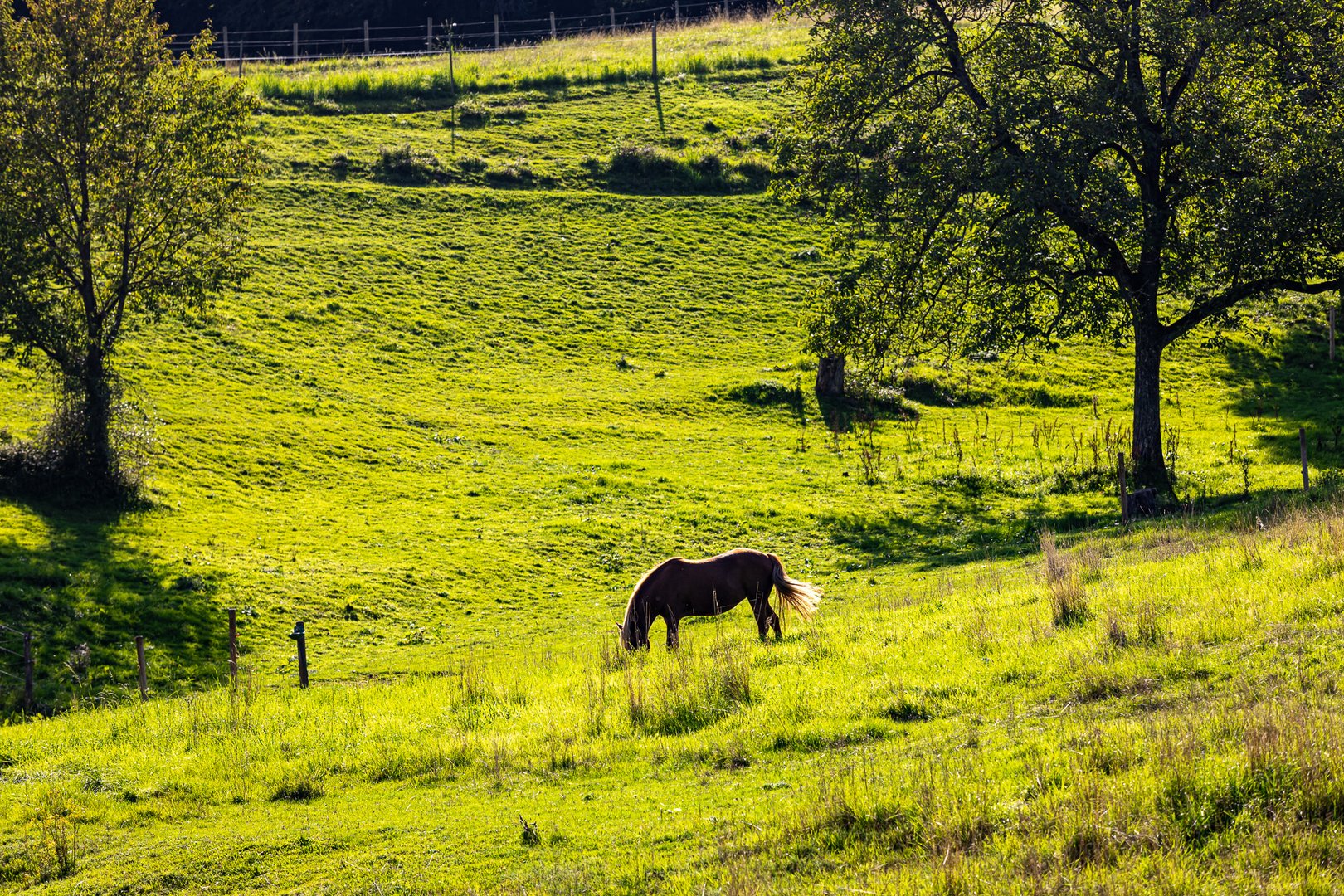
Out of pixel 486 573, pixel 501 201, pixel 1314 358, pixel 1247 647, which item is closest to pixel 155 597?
pixel 486 573

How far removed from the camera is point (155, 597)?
2556 centimetres

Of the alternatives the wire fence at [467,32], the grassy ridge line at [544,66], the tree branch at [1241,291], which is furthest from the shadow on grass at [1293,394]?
the wire fence at [467,32]

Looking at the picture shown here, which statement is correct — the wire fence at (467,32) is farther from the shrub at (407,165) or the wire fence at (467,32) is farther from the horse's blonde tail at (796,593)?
the horse's blonde tail at (796,593)

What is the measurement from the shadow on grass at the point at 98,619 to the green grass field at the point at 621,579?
0.36 ft

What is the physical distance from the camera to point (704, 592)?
61.1 ft

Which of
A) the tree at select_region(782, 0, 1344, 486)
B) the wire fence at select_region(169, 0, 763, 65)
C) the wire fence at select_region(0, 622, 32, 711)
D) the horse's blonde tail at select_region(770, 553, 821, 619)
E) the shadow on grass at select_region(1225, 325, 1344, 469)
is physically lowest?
the wire fence at select_region(0, 622, 32, 711)

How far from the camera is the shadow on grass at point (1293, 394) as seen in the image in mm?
33969

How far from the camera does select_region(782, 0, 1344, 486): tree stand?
88.1ft

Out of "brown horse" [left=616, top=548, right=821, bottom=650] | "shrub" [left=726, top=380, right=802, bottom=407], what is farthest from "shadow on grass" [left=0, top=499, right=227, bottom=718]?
"shrub" [left=726, top=380, right=802, bottom=407]

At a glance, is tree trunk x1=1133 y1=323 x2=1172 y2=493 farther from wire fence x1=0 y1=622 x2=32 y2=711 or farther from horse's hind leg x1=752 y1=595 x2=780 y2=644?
wire fence x1=0 y1=622 x2=32 y2=711

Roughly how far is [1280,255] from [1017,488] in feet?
30.1

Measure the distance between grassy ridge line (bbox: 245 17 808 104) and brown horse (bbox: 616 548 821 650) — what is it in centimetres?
5537

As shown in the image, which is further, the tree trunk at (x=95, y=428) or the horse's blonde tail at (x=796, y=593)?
the tree trunk at (x=95, y=428)

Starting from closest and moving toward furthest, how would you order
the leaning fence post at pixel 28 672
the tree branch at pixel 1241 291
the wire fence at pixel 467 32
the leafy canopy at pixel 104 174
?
the leaning fence post at pixel 28 672 → the tree branch at pixel 1241 291 → the leafy canopy at pixel 104 174 → the wire fence at pixel 467 32
